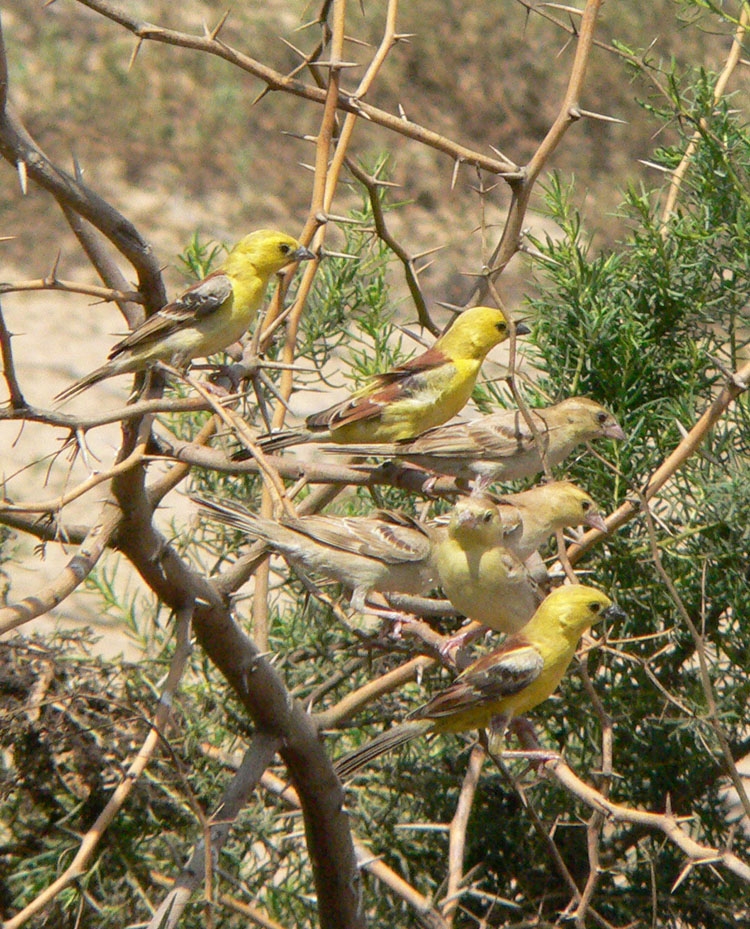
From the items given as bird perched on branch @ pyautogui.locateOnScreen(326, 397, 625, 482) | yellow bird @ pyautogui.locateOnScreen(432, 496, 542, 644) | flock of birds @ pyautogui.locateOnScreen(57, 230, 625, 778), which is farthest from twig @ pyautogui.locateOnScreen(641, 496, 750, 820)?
bird perched on branch @ pyautogui.locateOnScreen(326, 397, 625, 482)

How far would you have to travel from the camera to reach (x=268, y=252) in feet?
10.5

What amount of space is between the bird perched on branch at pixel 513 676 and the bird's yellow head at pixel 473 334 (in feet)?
3.57

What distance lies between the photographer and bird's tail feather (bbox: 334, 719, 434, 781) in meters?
2.32

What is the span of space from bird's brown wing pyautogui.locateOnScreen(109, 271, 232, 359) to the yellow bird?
788mm

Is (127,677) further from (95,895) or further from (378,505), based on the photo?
(378,505)

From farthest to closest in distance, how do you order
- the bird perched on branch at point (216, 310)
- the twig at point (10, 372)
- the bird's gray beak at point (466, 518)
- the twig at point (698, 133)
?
the twig at point (698, 133)
the bird perched on branch at point (216, 310)
the bird's gray beak at point (466, 518)
the twig at point (10, 372)

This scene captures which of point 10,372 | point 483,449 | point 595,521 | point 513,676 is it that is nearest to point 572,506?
point 595,521

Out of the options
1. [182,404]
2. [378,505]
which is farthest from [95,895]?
[182,404]

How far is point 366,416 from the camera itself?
334 cm

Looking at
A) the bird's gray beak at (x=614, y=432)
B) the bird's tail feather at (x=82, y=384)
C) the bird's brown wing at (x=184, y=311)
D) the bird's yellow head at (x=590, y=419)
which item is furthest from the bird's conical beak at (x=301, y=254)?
the bird's gray beak at (x=614, y=432)

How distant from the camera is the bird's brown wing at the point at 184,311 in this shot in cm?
263

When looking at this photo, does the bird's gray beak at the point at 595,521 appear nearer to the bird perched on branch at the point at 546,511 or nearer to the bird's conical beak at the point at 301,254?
the bird perched on branch at the point at 546,511

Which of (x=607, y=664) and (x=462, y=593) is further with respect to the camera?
(x=607, y=664)

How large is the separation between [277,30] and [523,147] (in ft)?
9.63
